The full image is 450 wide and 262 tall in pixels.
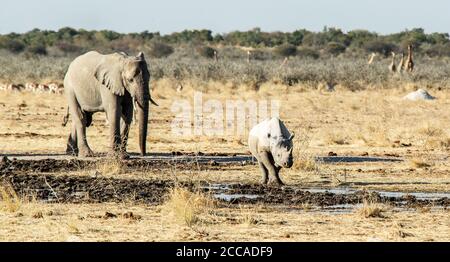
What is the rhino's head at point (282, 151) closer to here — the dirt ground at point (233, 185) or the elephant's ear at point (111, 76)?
the dirt ground at point (233, 185)

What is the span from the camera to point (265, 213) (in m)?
15.3

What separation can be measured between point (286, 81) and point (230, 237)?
3197 centimetres

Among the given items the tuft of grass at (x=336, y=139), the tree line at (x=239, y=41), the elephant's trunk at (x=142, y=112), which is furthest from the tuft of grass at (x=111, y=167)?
the tree line at (x=239, y=41)

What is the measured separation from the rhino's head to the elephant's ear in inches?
220

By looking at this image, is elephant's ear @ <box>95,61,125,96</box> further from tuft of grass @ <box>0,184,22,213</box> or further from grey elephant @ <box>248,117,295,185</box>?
tuft of grass @ <box>0,184,22,213</box>

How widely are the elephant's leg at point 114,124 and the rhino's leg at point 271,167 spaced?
14.7 feet

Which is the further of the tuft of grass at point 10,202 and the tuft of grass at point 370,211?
the tuft of grass at point 10,202

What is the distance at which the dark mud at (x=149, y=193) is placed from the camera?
646 inches

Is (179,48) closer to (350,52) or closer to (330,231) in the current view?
(350,52)

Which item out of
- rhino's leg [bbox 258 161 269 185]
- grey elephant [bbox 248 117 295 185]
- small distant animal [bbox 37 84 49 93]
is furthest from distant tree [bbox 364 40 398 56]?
grey elephant [bbox 248 117 295 185]

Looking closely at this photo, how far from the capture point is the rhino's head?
17.5 metres

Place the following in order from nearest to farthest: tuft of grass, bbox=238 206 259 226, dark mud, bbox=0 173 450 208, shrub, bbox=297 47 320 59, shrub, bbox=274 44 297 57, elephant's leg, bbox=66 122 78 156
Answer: tuft of grass, bbox=238 206 259 226, dark mud, bbox=0 173 450 208, elephant's leg, bbox=66 122 78 156, shrub, bbox=297 47 320 59, shrub, bbox=274 44 297 57

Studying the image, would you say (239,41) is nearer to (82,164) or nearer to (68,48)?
(68,48)
